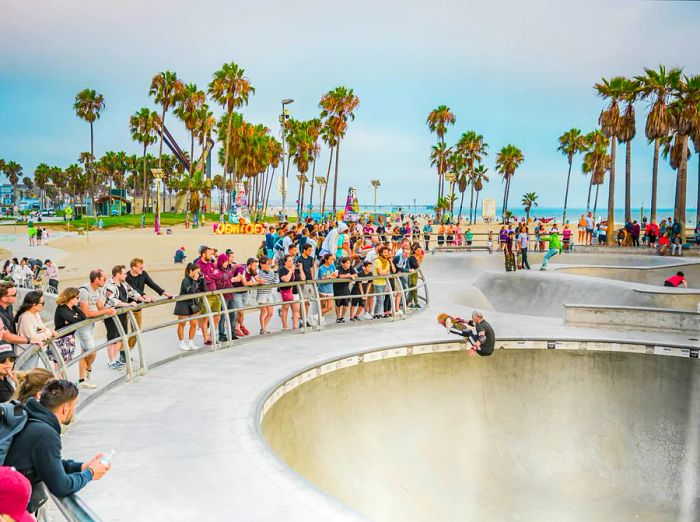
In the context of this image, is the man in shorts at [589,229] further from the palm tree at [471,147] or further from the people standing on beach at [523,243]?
the palm tree at [471,147]

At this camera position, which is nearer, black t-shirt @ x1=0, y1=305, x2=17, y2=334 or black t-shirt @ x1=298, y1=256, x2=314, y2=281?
black t-shirt @ x1=0, y1=305, x2=17, y2=334

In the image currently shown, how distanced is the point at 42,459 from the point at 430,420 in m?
7.70

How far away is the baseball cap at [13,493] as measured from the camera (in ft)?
8.71

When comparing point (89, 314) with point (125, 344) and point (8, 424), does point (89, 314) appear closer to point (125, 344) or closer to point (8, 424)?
point (125, 344)

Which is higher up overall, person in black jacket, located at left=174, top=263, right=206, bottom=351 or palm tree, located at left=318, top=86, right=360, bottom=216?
palm tree, located at left=318, top=86, right=360, bottom=216

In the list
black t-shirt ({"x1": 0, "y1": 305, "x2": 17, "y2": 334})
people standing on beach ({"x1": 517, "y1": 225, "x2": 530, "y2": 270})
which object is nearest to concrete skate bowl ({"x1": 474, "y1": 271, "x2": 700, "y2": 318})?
people standing on beach ({"x1": 517, "y1": 225, "x2": 530, "y2": 270})

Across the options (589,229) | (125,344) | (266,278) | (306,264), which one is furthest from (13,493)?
(589,229)

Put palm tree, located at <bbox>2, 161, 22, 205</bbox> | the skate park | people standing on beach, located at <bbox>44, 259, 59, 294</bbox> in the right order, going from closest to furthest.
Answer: the skate park, people standing on beach, located at <bbox>44, 259, 59, 294</bbox>, palm tree, located at <bbox>2, 161, 22, 205</bbox>

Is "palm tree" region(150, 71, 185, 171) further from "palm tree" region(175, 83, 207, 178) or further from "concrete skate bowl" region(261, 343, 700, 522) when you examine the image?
"concrete skate bowl" region(261, 343, 700, 522)

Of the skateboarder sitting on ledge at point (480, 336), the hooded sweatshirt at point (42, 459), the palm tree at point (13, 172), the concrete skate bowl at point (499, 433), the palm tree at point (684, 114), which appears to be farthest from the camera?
the palm tree at point (13, 172)

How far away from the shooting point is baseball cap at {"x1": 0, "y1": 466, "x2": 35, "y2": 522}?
265cm

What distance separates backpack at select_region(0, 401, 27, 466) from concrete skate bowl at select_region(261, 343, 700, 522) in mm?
4395

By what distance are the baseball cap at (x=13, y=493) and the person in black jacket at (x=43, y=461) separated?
0.48 meters

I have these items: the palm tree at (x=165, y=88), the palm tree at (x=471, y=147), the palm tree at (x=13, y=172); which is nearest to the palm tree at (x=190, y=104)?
the palm tree at (x=165, y=88)
